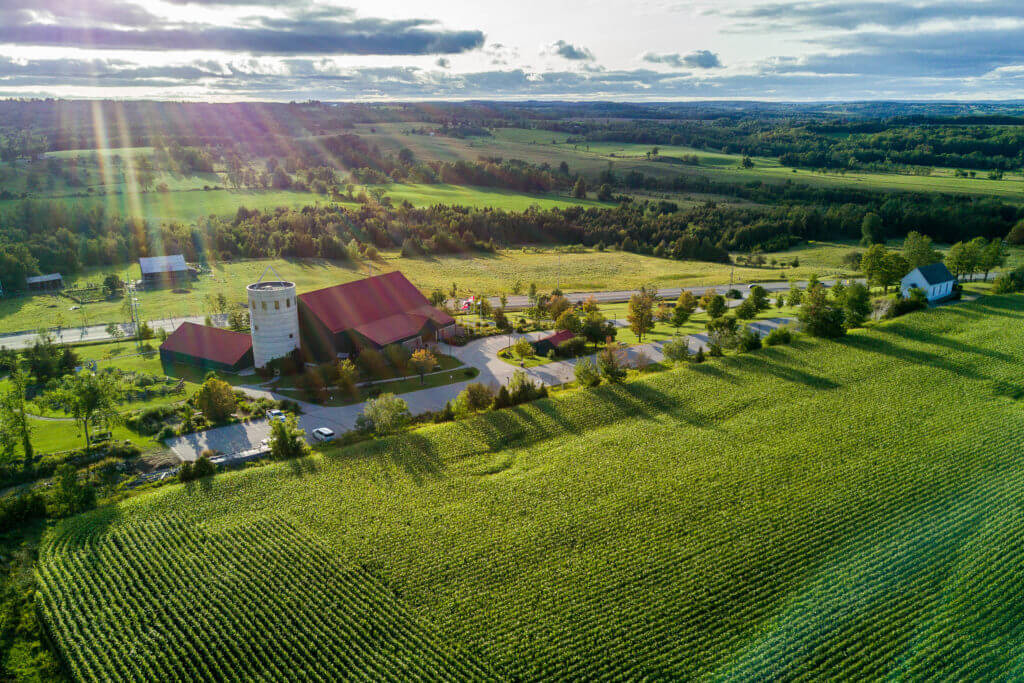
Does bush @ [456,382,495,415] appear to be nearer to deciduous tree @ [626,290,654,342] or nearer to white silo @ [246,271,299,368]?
white silo @ [246,271,299,368]

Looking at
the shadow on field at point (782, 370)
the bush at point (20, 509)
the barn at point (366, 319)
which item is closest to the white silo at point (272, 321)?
the barn at point (366, 319)

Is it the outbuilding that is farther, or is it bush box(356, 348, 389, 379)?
the outbuilding

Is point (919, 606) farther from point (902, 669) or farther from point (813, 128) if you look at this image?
point (813, 128)

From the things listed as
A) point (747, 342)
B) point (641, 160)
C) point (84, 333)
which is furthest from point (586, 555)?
point (641, 160)

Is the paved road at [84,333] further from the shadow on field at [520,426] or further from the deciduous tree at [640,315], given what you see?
the deciduous tree at [640,315]

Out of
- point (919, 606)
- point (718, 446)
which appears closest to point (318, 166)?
point (718, 446)

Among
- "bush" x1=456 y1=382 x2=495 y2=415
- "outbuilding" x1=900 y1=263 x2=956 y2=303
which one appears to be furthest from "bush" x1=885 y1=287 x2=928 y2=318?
"bush" x1=456 y1=382 x2=495 y2=415
